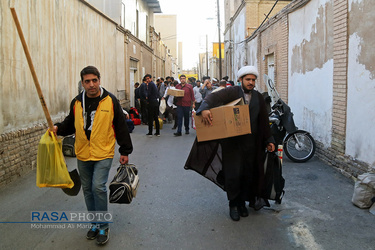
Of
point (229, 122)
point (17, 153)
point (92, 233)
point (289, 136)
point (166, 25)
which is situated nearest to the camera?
point (92, 233)

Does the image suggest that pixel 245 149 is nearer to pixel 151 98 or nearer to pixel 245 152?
pixel 245 152

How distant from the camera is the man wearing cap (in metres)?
4.31

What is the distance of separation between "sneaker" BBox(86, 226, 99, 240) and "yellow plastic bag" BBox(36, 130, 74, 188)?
61cm

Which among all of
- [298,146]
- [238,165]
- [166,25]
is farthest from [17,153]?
[166,25]

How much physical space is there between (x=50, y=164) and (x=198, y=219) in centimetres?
186

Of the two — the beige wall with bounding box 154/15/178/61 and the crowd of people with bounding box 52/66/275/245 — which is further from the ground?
the beige wall with bounding box 154/15/178/61

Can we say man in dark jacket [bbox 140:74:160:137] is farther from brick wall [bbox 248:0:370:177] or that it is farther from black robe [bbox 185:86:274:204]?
black robe [bbox 185:86:274:204]

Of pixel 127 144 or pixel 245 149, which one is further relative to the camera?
pixel 245 149

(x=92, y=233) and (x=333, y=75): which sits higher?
(x=333, y=75)

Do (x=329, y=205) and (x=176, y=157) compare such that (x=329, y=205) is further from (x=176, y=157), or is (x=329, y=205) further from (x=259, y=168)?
(x=176, y=157)

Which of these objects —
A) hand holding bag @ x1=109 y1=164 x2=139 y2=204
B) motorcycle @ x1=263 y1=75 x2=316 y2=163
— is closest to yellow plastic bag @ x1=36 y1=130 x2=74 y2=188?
hand holding bag @ x1=109 y1=164 x2=139 y2=204

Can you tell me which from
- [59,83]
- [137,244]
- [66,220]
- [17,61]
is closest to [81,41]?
[59,83]

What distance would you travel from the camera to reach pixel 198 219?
173 inches

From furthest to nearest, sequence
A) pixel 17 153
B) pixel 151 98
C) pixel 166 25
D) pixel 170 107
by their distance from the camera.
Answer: pixel 166 25 → pixel 170 107 → pixel 151 98 → pixel 17 153
